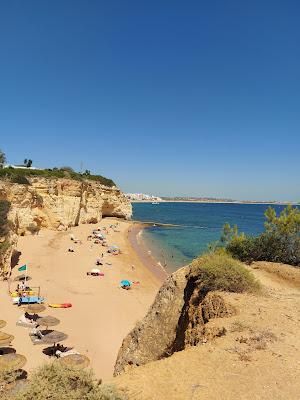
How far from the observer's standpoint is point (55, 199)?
162ft

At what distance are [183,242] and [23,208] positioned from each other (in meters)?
28.6

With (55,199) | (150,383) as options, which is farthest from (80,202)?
(150,383)

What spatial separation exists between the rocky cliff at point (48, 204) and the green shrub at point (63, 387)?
22356 mm

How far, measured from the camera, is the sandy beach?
17.1 meters

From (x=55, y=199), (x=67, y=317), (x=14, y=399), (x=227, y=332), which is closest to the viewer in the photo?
(x=14, y=399)

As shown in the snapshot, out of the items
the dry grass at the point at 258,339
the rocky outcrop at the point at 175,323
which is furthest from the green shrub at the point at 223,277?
the dry grass at the point at 258,339

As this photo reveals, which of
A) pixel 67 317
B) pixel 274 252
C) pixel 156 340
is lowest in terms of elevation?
pixel 67 317

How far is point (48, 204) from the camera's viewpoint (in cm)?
4828

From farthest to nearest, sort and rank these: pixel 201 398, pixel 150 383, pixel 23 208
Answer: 1. pixel 23 208
2. pixel 150 383
3. pixel 201 398

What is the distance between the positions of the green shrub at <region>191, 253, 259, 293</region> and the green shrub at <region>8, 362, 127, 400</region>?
200 inches

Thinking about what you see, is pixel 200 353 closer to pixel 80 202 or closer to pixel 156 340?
pixel 156 340

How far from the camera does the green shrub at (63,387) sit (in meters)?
5.22

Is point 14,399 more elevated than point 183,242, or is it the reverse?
point 14,399

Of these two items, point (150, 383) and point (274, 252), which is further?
point (274, 252)
